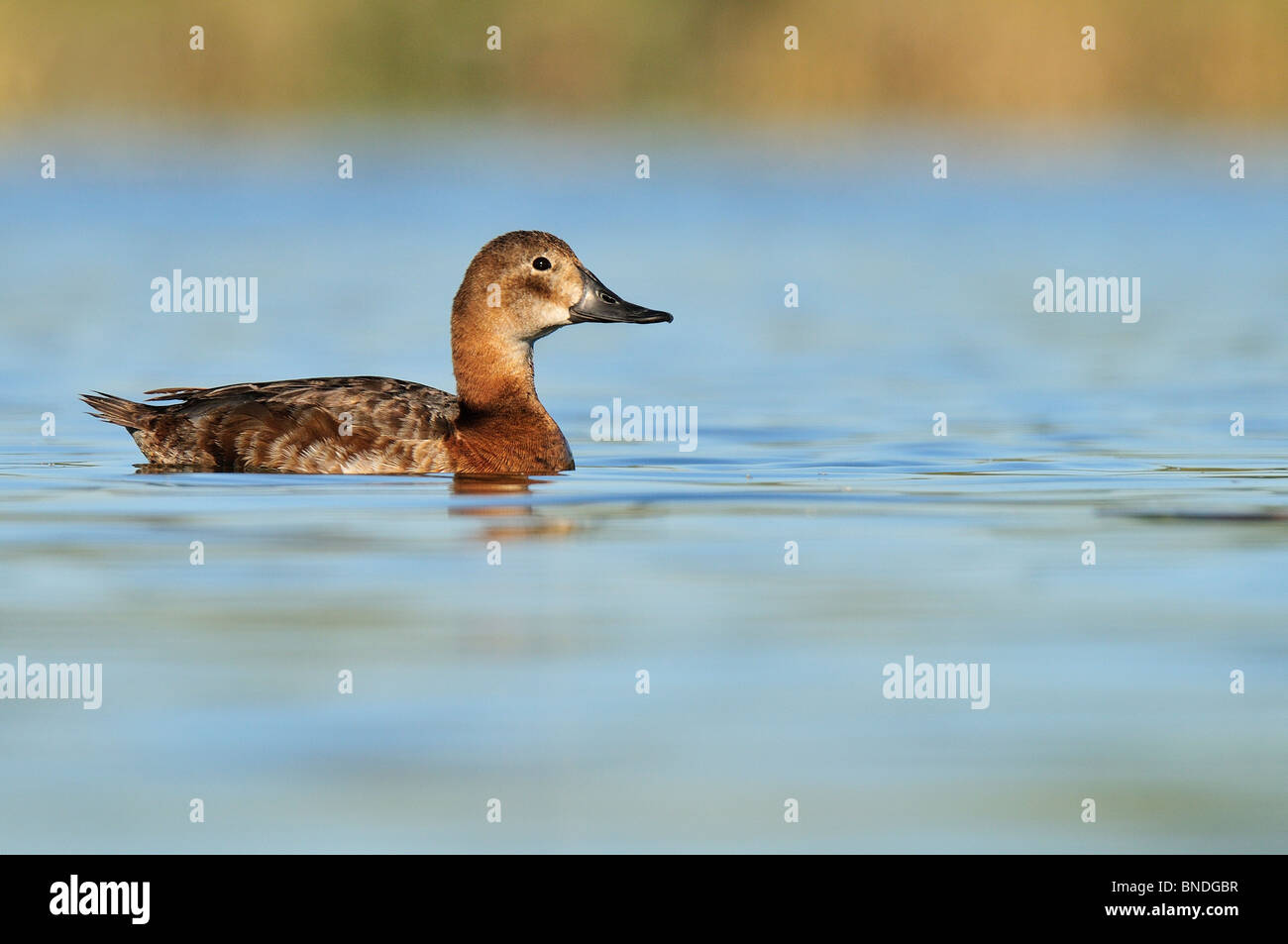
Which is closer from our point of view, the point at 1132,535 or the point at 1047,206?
the point at 1132,535

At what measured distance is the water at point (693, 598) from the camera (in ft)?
19.9

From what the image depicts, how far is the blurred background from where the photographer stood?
20.1 feet

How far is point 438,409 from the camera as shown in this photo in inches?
471

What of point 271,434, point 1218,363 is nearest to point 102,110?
point 1218,363

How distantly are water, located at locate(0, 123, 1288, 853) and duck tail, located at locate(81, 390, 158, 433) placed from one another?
28cm

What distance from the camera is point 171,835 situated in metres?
5.78

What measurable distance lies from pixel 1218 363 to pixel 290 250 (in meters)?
13.9

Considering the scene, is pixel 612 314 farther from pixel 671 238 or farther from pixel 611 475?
pixel 671 238
